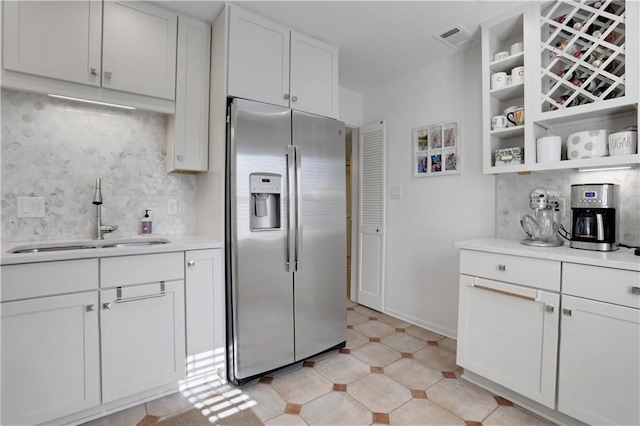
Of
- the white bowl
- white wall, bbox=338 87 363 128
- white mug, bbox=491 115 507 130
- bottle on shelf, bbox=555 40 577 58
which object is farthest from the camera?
white wall, bbox=338 87 363 128

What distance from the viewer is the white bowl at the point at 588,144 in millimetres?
1733

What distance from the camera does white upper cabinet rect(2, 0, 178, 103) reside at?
1656mm

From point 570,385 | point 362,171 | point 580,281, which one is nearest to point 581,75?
point 580,281

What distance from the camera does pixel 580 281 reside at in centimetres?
155

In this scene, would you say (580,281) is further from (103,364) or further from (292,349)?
(103,364)

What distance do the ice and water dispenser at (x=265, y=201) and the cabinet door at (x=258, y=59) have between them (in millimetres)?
561

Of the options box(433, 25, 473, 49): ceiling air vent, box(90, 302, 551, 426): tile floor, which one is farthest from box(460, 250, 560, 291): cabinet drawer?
box(433, 25, 473, 49): ceiling air vent

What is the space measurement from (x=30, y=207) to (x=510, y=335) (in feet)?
10.1

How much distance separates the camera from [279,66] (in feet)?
7.27

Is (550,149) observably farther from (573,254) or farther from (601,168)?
(573,254)

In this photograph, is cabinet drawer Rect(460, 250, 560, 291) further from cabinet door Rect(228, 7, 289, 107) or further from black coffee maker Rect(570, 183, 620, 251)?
cabinet door Rect(228, 7, 289, 107)

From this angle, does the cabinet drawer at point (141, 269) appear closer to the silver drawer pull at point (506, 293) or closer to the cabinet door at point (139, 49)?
the cabinet door at point (139, 49)

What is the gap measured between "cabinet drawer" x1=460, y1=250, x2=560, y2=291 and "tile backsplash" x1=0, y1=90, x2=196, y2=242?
7.07 feet

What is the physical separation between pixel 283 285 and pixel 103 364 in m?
1.09
